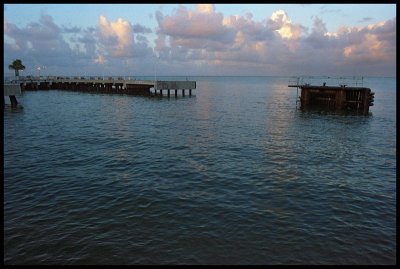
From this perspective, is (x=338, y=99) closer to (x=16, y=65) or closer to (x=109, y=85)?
(x=109, y=85)

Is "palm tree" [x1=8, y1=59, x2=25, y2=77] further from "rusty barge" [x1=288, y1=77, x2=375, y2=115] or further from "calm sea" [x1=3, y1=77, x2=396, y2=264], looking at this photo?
"rusty barge" [x1=288, y1=77, x2=375, y2=115]

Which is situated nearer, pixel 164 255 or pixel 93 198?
pixel 164 255

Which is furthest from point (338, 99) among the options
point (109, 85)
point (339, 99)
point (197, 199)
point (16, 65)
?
point (16, 65)

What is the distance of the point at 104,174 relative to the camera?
2067cm

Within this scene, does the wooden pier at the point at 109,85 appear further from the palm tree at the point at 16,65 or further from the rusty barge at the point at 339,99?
the rusty barge at the point at 339,99

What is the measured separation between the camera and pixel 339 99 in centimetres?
5812

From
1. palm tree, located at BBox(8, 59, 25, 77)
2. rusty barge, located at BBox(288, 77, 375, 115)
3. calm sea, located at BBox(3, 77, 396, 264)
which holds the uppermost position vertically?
palm tree, located at BBox(8, 59, 25, 77)

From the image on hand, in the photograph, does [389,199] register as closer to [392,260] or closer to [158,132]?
[392,260]

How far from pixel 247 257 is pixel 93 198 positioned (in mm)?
8798

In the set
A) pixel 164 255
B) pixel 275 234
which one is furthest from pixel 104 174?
pixel 275 234

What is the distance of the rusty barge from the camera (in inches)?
2191

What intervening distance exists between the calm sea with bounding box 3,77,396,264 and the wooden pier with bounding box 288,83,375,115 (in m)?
24.2

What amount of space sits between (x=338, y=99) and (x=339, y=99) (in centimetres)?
19

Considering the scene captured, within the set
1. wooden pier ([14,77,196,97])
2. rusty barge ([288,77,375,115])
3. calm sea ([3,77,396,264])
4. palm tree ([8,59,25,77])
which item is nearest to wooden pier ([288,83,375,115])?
rusty barge ([288,77,375,115])
